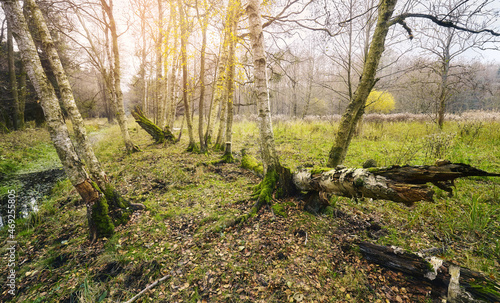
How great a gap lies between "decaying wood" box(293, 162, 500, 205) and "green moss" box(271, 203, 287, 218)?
0.97m

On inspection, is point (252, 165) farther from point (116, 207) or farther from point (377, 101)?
point (377, 101)

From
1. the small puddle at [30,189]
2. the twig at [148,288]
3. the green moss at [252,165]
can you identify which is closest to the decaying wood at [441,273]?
the twig at [148,288]

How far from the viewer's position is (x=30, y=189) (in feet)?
19.3

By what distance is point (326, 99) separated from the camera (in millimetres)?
31125

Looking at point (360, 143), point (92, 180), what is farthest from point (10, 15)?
point (360, 143)

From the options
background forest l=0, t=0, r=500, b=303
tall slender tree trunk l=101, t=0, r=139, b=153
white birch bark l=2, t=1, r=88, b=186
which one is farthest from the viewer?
tall slender tree trunk l=101, t=0, r=139, b=153

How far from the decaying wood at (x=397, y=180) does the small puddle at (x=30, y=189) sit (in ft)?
22.6

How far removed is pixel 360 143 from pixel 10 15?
10527 millimetres

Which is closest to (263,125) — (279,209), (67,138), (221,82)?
(279,209)

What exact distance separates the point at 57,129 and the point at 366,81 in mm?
5756

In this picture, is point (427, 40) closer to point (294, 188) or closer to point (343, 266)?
point (294, 188)

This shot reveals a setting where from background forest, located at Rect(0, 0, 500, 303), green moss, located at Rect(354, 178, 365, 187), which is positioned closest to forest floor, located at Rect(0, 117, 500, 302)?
background forest, located at Rect(0, 0, 500, 303)

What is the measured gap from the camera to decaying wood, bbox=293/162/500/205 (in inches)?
67.1

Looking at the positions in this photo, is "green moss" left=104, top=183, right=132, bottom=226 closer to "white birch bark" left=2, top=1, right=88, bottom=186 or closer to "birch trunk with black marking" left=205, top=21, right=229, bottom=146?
"white birch bark" left=2, top=1, right=88, bottom=186
